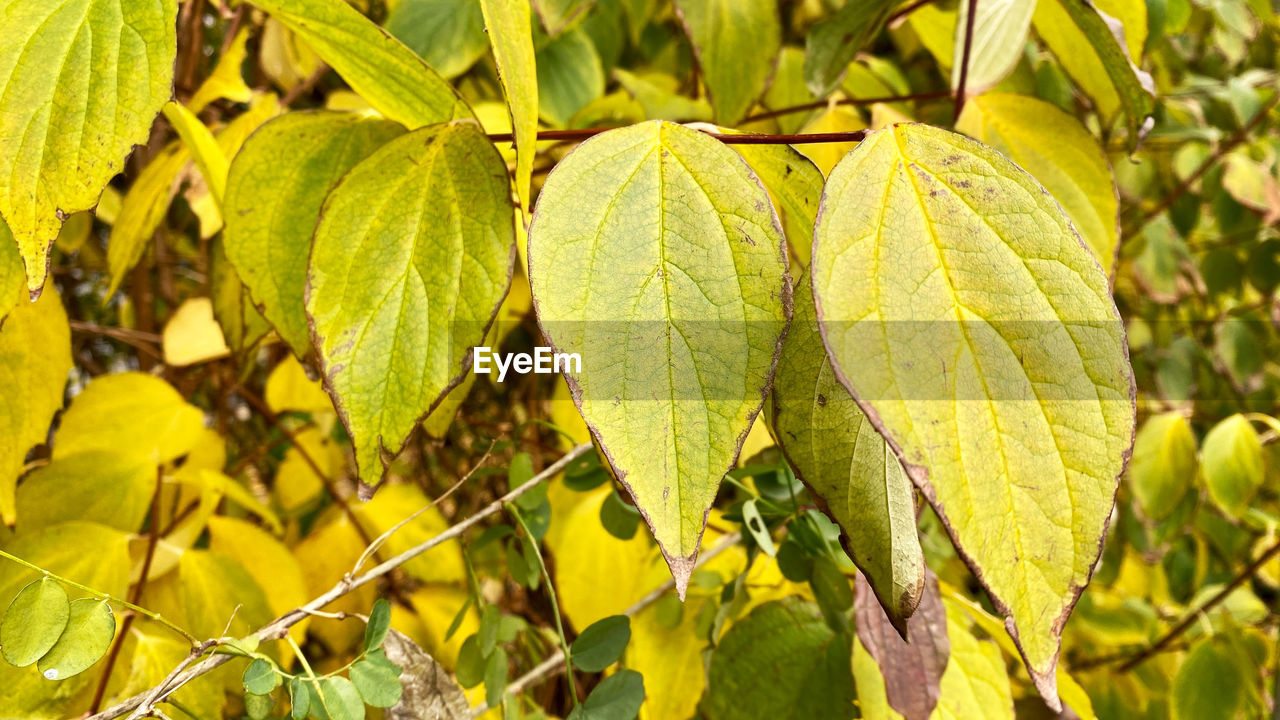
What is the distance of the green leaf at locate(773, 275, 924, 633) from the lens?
268mm

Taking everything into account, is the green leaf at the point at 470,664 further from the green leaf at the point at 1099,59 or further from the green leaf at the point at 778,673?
the green leaf at the point at 1099,59

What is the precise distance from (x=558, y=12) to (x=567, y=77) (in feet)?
0.35

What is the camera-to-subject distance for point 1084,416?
239 mm

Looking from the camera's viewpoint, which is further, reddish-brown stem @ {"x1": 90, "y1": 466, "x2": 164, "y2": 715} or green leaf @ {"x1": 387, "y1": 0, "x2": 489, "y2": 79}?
green leaf @ {"x1": 387, "y1": 0, "x2": 489, "y2": 79}

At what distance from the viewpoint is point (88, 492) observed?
53 centimetres

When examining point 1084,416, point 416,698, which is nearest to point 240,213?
point 416,698

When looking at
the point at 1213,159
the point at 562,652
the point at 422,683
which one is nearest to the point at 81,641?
the point at 422,683

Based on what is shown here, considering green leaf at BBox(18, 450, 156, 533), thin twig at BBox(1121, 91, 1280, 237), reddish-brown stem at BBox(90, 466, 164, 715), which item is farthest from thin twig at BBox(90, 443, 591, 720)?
thin twig at BBox(1121, 91, 1280, 237)

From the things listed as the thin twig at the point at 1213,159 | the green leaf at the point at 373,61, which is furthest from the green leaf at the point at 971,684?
the thin twig at the point at 1213,159

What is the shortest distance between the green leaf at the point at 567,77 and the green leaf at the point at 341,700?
0.46 meters

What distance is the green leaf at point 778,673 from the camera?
44 centimetres

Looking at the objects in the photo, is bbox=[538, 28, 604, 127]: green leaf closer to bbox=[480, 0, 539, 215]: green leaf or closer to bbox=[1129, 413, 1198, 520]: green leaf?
bbox=[480, 0, 539, 215]: green leaf

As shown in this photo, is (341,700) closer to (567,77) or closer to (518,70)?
(518,70)

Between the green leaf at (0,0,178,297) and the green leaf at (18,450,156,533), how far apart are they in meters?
0.31
